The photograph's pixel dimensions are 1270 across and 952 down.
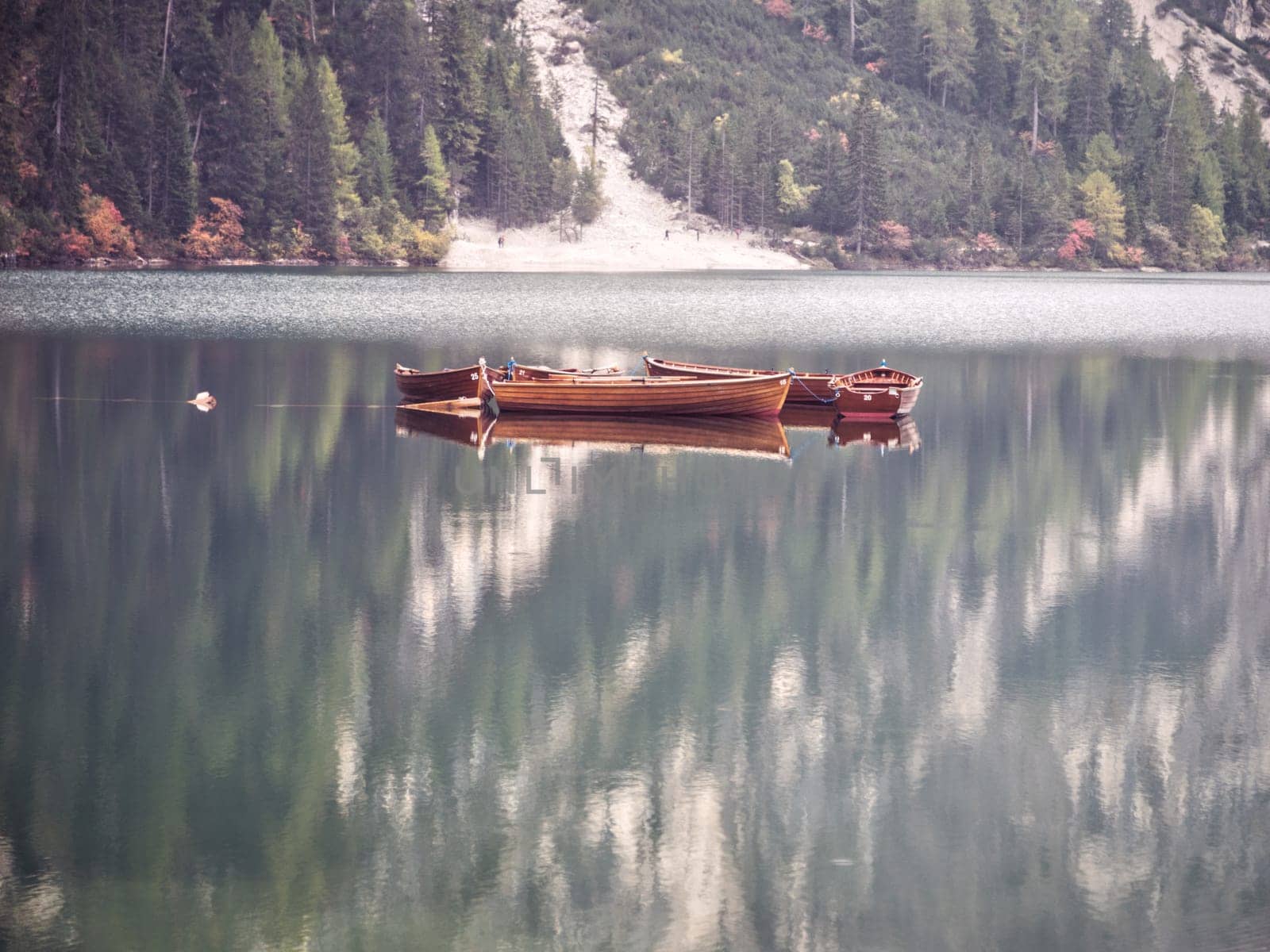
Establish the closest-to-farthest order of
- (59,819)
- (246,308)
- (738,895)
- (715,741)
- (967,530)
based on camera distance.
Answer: (738,895), (59,819), (715,741), (967,530), (246,308)

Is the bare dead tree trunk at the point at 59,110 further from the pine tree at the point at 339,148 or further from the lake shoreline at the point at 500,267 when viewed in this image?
the pine tree at the point at 339,148

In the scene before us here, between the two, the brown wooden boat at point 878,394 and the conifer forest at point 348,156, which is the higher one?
the conifer forest at point 348,156

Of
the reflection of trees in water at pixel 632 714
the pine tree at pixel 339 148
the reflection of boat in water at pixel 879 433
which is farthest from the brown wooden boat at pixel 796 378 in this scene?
the pine tree at pixel 339 148

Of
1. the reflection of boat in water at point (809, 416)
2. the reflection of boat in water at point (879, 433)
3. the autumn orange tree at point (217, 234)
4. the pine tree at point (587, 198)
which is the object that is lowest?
the reflection of boat in water at point (879, 433)

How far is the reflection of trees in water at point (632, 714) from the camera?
1253cm

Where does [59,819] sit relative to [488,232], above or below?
below

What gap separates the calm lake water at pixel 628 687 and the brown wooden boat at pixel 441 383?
13.8 ft

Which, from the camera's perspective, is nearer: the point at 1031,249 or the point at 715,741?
the point at 715,741

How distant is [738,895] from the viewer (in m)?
12.5

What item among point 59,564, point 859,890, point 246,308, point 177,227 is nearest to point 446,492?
point 59,564

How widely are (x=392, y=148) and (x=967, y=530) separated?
164m

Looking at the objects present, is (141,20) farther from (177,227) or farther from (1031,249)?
(1031,249)

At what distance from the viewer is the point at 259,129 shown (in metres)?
154

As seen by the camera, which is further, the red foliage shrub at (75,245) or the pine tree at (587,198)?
the pine tree at (587,198)
